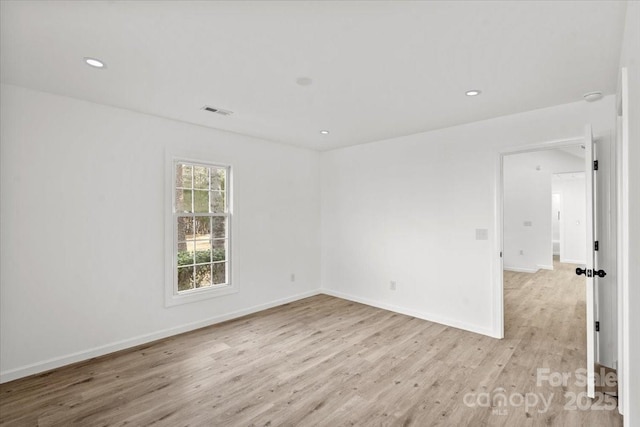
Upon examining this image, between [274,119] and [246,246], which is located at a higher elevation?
[274,119]

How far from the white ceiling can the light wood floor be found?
8.48 feet

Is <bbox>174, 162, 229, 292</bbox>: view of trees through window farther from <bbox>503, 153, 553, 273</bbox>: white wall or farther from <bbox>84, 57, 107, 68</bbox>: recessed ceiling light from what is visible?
<bbox>503, 153, 553, 273</bbox>: white wall

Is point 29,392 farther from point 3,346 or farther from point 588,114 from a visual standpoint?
point 588,114

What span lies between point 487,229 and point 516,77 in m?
1.80

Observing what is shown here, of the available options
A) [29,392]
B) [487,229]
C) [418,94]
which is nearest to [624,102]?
[418,94]

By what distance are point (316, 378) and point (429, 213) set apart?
2601 mm

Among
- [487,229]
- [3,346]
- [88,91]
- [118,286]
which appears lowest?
[3,346]

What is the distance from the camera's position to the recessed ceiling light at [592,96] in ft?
9.44

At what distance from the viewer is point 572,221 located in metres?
8.52

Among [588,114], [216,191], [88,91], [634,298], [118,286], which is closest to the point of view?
[634,298]

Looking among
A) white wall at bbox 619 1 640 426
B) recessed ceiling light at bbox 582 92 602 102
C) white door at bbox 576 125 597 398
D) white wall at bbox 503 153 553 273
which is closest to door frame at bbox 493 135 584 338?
recessed ceiling light at bbox 582 92 602 102

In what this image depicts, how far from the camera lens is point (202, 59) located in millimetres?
2314

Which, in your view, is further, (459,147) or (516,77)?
(459,147)

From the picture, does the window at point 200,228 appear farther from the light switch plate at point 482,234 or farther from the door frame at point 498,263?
the door frame at point 498,263
